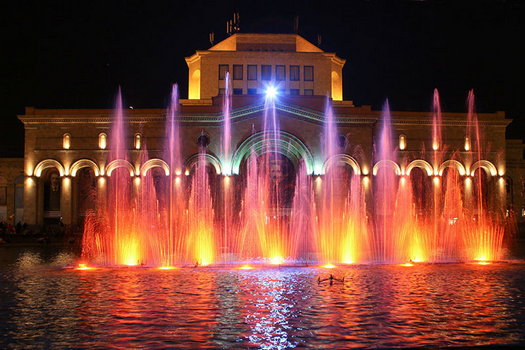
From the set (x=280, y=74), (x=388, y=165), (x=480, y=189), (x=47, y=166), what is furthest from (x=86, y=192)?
(x=480, y=189)

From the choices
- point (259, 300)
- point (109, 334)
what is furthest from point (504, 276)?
point (109, 334)

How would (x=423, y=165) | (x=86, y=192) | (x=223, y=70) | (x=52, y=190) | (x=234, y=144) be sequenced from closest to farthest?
(x=234, y=144)
(x=86, y=192)
(x=423, y=165)
(x=52, y=190)
(x=223, y=70)

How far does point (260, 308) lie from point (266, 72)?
4033 cm

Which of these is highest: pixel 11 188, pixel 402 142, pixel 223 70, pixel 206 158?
pixel 223 70

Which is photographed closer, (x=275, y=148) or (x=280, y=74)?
(x=275, y=148)

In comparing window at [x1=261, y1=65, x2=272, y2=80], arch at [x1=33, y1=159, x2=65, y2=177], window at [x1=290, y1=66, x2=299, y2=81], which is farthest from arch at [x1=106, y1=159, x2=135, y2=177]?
window at [x1=290, y1=66, x2=299, y2=81]

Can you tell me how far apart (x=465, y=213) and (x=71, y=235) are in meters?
29.6

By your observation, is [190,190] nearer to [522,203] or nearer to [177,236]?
[177,236]

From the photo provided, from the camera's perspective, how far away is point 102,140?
43.4 meters

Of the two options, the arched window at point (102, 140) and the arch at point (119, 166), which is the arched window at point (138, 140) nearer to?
the arch at point (119, 166)

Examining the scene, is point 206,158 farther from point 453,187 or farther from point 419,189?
point 453,187

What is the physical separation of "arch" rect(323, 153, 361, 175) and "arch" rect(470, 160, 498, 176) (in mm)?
9584

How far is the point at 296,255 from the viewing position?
24219 millimetres

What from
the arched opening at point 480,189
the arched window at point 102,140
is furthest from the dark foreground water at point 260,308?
the arched opening at point 480,189
